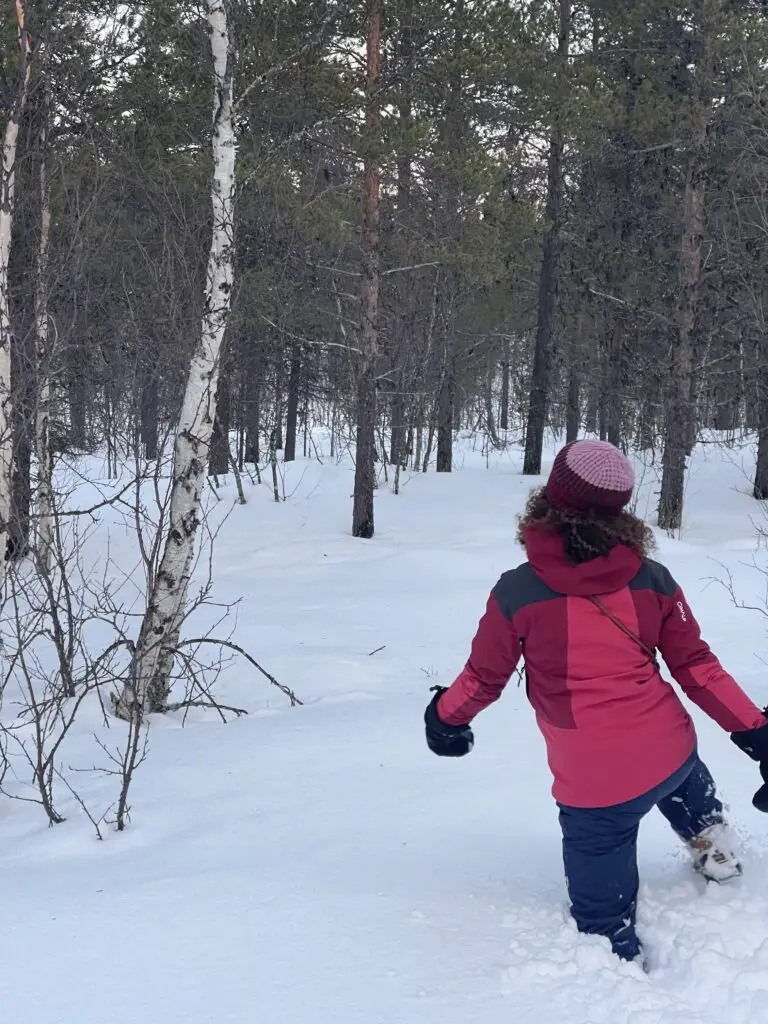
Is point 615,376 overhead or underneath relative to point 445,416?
overhead

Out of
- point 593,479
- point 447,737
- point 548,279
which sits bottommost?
point 447,737

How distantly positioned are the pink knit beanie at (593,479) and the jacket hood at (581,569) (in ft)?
0.36

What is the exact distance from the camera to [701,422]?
47.4ft

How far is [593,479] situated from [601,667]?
508mm

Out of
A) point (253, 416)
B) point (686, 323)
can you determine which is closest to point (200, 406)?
point (686, 323)

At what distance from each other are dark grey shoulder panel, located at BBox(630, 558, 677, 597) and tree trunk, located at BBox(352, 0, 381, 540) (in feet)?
30.6

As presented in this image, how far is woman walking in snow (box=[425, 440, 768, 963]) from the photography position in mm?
2264

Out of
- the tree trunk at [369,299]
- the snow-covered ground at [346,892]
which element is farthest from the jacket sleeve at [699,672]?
the tree trunk at [369,299]

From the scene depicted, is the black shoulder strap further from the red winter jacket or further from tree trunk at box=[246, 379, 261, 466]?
tree trunk at box=[246, 379, 261, 466]

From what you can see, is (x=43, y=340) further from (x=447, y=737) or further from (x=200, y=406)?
(x=447, y=737)

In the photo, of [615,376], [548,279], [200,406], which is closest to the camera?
[200,406]

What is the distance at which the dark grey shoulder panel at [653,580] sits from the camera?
2.29 metres

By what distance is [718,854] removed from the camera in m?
2.57

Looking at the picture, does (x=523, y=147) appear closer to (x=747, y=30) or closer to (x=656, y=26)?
(x=656, y=26)
